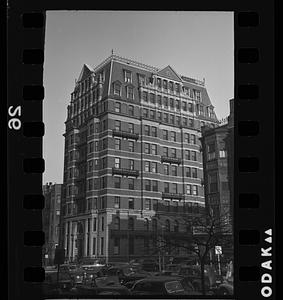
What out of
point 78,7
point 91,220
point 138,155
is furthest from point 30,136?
point 91,220

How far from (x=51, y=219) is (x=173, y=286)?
666 mm

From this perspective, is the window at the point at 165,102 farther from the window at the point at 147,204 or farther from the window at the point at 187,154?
the window at the point at 147,204

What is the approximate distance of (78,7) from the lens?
56.1 inches

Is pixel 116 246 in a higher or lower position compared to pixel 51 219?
lower

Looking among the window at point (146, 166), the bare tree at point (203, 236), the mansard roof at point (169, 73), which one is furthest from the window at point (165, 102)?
the bare tree at point (203, 236)

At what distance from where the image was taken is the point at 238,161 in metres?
1.24

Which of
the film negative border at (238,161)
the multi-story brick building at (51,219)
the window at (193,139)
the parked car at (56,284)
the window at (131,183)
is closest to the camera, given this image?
the film negative border at (238,161)

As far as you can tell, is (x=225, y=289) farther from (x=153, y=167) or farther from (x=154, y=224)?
(x=153, y=167)

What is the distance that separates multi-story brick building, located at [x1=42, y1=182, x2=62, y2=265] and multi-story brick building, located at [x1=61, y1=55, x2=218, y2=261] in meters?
0.04

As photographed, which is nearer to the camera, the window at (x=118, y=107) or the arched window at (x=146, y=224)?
the arched window at (x=146, y=224)

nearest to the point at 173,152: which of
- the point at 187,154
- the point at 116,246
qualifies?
the point at 187,154

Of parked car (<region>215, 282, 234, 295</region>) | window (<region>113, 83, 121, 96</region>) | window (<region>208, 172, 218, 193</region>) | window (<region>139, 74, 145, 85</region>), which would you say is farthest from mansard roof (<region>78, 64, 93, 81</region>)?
parked car (<region>215, 282, 234, 295</region>)

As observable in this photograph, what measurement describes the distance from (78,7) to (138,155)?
0.72 m

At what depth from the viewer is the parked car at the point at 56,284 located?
1547 millimetres
